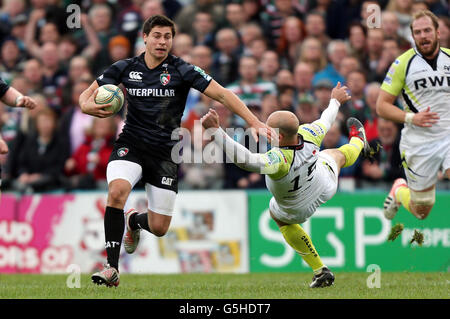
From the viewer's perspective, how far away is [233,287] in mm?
10445

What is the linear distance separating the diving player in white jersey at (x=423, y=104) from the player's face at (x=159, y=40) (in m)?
2.69

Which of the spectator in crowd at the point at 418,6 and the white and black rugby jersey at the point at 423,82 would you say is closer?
the white and black rugby jersey at the point at 423,82

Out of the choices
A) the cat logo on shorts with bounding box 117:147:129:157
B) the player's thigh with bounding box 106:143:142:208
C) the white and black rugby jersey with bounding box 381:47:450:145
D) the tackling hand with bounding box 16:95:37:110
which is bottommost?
the player's thigh with bounding box 106:143:142:208

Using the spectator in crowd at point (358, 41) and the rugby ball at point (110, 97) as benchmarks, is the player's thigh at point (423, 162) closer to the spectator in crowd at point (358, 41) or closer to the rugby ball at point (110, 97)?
the rugby ball at point (110, 97)

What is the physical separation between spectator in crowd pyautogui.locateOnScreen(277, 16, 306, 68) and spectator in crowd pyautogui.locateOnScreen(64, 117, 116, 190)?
3547 mm

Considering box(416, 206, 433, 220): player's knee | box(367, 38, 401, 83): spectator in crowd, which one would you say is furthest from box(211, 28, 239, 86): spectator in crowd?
box(416, 206, 433, 220): player's knee

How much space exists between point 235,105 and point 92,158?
653 centimetres

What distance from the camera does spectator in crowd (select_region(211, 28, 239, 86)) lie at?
53.7 ft

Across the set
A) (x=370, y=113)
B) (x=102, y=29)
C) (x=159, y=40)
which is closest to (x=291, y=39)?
(x=370, y=113)

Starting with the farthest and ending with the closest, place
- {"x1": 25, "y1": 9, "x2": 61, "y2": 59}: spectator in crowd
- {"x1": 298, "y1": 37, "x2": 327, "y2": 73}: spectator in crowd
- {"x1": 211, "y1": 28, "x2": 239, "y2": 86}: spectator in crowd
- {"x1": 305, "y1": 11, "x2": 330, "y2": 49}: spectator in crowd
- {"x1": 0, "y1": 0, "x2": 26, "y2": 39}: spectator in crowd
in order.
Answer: {"x1": 0, "y1": 0, "x2": 26, "y2": 39}: spectator in crowd
{"x1": 25, "y1": 9, "x2": 61, "y2": 59}: spectator in crowd
{"x1": 211, "y1": 28, "x2": 239, "y2": 86}: spectator in crowd
{"x1": 305, "y1": 11, "x2": 330, "y2": 49}: spectator in crowd
{"x1": 298, "y1": 37, "x2": 327, "y2": 73}: spectator in crowd

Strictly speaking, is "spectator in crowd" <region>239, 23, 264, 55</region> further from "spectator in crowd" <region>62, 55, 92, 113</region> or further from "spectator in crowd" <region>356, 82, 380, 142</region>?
"spectator in crowd" <region>62, 55, 92, 113</region>

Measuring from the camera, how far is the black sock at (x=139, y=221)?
10.7 meters

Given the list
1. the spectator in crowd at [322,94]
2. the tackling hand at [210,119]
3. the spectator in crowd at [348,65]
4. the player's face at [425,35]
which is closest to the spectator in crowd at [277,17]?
the spectator in crowd at [348,65]

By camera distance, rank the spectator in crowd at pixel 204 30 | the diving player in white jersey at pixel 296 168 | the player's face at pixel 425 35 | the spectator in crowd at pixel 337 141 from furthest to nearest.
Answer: the spectator in crowd at pixel 204 30 < the spectator in crowd at pixel 337 141 < the player's face at pixel 425 35 < the diving player in white jersey at pixel 296 168
